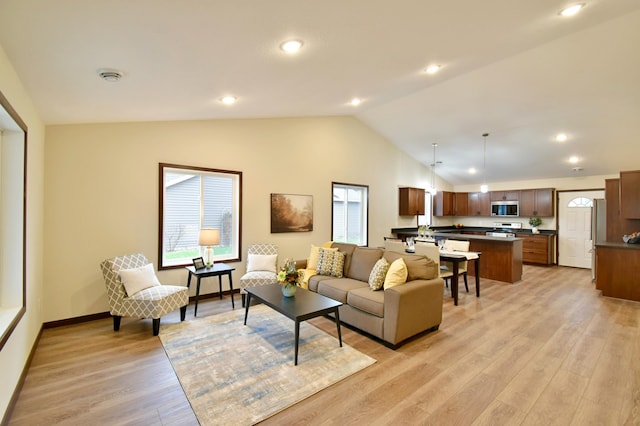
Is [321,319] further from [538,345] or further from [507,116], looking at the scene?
[507,116]

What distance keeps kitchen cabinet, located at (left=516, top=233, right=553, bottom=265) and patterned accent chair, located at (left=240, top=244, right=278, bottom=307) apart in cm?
681

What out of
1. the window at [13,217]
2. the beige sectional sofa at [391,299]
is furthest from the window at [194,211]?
the beige sectional sofa at [391,299]

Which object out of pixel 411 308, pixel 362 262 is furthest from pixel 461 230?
pixel 411 308

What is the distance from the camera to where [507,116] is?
5.41 meters

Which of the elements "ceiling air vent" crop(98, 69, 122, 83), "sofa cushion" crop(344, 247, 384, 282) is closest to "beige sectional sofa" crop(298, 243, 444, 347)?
"sofa cushion" crop(344, 247, 384, 282)

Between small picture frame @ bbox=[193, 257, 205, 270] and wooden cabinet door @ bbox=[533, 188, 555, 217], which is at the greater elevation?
wooden cabinet door @ bbox=[533, 188, 555, 217]

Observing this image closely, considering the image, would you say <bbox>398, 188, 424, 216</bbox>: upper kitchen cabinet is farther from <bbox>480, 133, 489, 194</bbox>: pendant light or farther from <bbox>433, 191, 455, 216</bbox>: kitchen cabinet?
<bbox>480, 133, 489, 194</bbox>: pendant light

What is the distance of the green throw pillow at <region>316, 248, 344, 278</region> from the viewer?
4359 millimetres

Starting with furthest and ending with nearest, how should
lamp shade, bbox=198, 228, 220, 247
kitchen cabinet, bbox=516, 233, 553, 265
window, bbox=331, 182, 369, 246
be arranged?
1. kitchen cabinet, bbox=516, 233, 553, 265
2. window, bbox=331, 182, 369, 246
3. lamp shade, bbox=198, 228, 220, 247

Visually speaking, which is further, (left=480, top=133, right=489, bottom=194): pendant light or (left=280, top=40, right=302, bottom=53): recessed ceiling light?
(left=480, top=133, right=489, bottom=194): pendant light

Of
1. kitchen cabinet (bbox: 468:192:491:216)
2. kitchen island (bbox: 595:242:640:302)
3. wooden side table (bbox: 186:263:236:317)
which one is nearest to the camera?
wooden side table (bbox: 186:263:236:317)

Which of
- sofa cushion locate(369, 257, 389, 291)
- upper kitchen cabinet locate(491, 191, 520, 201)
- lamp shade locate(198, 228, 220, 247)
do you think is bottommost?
sofa cushion locate(369, 257, 389, 291)

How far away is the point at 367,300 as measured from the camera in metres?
3.36

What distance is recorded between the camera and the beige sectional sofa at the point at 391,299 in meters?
3.08
